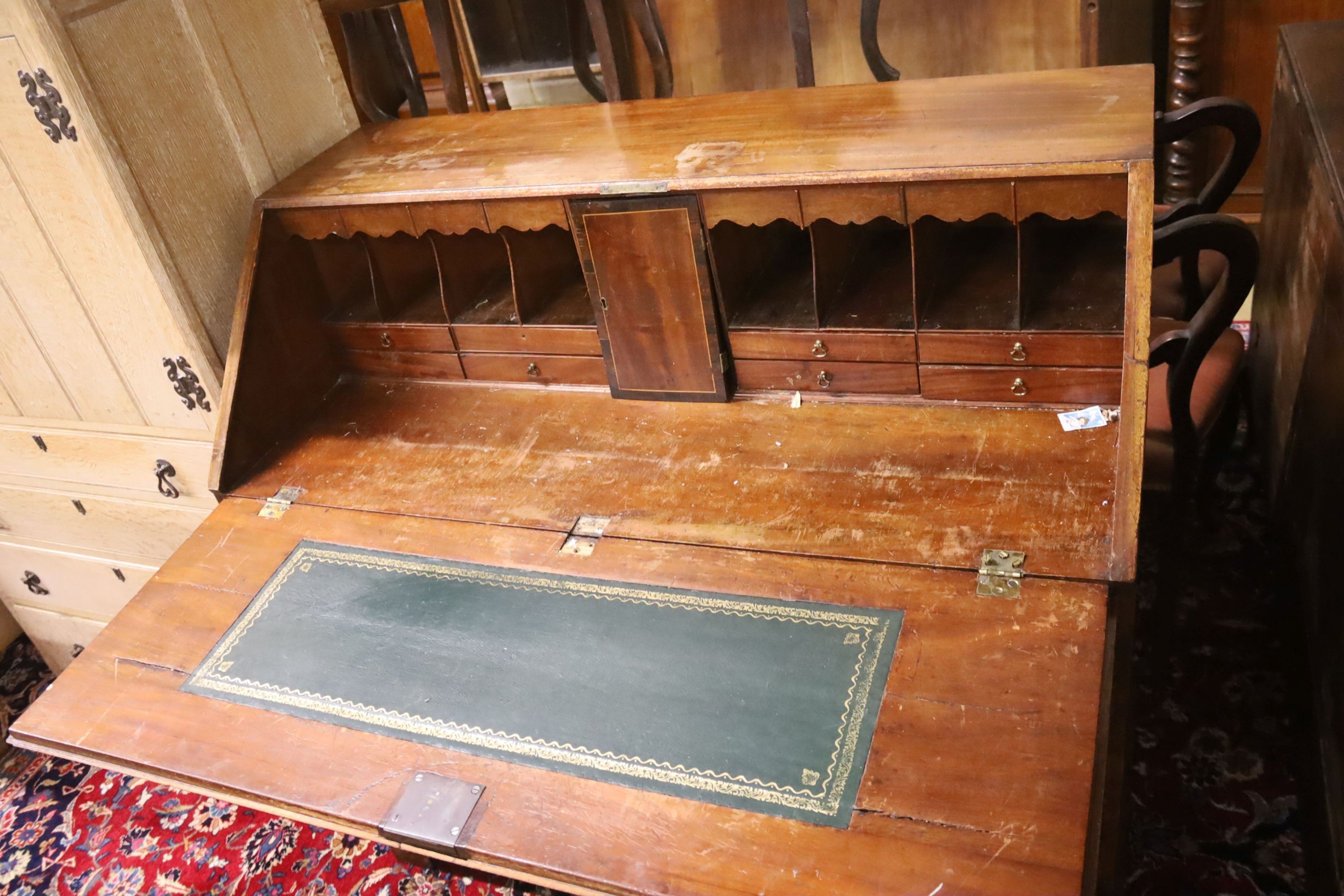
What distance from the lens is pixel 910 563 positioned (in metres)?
1.53

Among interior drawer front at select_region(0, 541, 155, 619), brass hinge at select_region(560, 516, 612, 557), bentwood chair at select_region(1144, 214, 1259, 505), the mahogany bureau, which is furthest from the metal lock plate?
interior drawer front at select_region(0, 541, 155, 619)

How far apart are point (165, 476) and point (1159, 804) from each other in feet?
7.15

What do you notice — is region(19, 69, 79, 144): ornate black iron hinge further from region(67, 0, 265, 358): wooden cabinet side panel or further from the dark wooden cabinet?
the dark wooden cabinet

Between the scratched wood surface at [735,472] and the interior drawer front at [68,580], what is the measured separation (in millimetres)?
1039

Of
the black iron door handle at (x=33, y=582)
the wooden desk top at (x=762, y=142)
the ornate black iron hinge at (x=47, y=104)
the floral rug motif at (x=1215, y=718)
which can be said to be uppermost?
the ornate black iron hinge at (x=47, y=104)

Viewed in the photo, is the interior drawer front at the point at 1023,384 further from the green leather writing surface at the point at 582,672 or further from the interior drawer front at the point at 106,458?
the interior drawer front at the point at 106,458

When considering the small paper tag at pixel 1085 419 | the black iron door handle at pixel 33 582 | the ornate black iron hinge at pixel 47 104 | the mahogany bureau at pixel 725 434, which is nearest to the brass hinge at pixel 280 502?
the mahogany bureau at pixel 725 434

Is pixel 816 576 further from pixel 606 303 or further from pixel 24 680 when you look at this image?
pixel 24 680

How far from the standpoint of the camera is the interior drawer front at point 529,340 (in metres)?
2.03

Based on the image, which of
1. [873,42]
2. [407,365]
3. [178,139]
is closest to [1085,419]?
[407,365]

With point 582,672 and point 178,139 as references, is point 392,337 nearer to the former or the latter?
point 178,139

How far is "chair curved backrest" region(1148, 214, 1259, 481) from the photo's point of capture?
166cm

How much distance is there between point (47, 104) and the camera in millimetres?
1857

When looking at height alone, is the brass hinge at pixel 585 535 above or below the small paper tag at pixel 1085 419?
below
